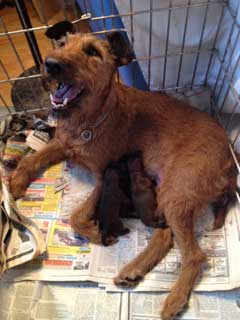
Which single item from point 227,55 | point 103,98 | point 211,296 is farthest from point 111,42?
point 211,296

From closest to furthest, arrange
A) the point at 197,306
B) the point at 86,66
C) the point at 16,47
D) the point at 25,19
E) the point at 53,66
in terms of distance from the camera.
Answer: the point at 53,66 < the point at 86,66 < the point at 197,306 < the point at 25,19 < the point at 16,47

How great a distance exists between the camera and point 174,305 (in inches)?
→ 50.9

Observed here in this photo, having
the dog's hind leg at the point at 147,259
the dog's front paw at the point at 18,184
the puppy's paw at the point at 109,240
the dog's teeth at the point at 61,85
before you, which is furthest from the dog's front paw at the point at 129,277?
the dog's teeth at the point at 61,85

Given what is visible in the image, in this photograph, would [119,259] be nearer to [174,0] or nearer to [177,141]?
[177,141]

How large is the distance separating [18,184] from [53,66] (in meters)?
0.72

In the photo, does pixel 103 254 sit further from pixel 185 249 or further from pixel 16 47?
pixel 16 47

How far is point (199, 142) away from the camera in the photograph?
1.45m

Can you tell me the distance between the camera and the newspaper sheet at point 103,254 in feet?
4.58

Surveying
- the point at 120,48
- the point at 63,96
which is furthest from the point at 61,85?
the point at 120,48

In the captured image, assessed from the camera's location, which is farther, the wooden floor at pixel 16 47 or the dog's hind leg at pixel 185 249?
the wooden floor at pixel 16 47

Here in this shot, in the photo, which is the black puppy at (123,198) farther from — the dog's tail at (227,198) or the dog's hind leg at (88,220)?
the dog's tail at (227,198)

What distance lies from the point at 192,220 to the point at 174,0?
0.95 m

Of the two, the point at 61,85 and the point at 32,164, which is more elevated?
the point at 61,85

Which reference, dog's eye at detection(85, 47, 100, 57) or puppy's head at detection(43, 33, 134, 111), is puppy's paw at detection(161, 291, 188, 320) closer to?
puppy's head at detection(43, 33, 134, 111)
